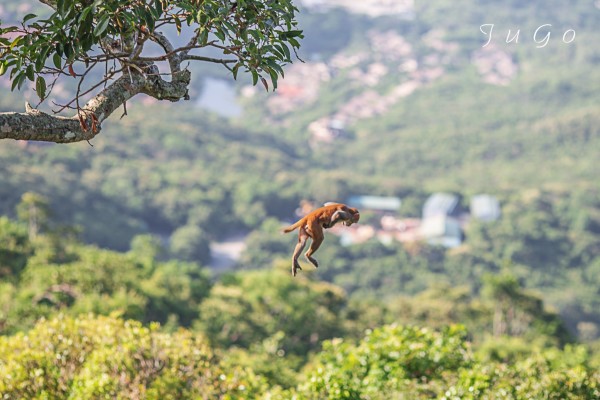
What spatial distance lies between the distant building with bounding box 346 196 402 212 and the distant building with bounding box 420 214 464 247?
4.83m

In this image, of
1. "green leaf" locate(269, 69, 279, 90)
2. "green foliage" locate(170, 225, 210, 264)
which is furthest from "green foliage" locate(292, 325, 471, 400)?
"green foliage" locate(170, 225, 210, 264)

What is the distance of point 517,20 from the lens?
448 feet

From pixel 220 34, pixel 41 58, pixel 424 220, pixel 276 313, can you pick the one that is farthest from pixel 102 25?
pixel 424 220

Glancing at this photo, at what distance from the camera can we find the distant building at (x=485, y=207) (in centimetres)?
7238

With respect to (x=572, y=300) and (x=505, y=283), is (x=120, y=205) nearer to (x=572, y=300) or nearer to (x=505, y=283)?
(x=572, y=300)

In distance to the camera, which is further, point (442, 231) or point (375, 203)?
point (375, 203)

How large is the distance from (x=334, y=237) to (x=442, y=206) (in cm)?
1486

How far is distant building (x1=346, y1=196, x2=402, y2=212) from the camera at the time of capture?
75.9m

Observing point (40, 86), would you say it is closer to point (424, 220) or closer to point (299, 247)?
point (299, 247)

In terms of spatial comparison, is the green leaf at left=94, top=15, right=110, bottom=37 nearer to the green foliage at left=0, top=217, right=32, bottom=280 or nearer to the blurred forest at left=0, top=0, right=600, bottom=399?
the blurred forest at left=0, top=0, right=600, bottom=399

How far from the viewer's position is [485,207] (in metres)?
74.1

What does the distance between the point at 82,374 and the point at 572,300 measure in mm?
50926

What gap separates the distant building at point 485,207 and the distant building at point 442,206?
157 centimetres

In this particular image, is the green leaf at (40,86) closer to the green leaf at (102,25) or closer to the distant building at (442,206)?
the green leaf at (102,25)
